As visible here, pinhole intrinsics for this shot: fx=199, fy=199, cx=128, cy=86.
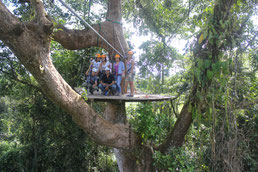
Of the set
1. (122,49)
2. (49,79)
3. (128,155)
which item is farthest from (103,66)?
(128,155)

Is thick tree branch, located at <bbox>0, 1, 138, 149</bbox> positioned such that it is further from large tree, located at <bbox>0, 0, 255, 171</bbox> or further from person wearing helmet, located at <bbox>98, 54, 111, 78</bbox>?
person wearing helmet, located at <bbox>98, 54, 111, 78</bbox>

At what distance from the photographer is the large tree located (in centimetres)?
299

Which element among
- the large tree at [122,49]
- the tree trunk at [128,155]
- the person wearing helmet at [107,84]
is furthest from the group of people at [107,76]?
the large tree at [122,49]

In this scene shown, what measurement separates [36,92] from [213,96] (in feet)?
20.2

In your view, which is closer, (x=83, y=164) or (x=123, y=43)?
(x=123, y=43)

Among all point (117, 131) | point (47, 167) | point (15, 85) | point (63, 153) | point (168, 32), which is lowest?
point (47, 167)

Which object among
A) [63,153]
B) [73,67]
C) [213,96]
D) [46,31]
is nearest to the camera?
[46,31]

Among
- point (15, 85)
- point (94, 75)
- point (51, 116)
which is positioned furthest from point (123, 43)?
point (15, 85)

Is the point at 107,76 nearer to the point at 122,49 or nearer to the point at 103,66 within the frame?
the point at 103,66

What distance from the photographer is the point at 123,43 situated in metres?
6.04

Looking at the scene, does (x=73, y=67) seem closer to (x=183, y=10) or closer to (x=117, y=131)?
(x=117, y=131)

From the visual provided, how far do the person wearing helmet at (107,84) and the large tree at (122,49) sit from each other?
699 millimetres

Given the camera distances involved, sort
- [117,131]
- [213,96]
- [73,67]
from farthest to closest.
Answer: [73,67]
[117,131]
[213,96]

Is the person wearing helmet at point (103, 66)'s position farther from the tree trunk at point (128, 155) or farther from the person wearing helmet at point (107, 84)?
the tree trunk at point (128, 155)
